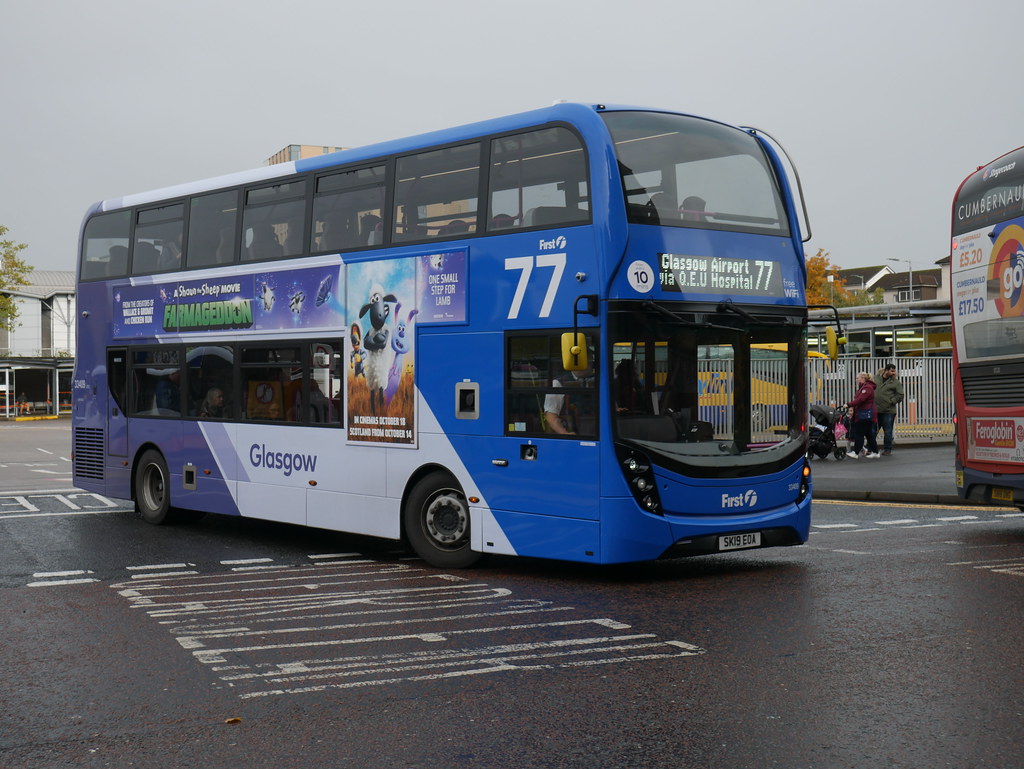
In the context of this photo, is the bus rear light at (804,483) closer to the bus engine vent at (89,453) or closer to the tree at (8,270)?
the bus engine vent at (89,453)

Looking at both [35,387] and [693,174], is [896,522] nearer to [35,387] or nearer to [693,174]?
[693,174]

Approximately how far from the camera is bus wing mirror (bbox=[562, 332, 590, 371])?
9.55 meters

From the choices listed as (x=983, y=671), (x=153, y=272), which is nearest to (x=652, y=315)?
(x=983, y=671)

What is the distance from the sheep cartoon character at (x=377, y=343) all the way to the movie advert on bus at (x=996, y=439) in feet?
22.5

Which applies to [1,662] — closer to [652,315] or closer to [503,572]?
[503,572]

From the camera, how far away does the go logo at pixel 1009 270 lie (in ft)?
42.9

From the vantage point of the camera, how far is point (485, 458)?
10664 mm

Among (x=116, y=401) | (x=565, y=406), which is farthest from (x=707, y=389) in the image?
(x=116, y=401)

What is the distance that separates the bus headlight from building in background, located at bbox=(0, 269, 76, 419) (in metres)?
54.7

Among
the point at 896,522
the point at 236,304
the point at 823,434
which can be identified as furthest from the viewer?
the point at 823,434

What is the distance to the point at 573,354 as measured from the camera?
31.3 feet

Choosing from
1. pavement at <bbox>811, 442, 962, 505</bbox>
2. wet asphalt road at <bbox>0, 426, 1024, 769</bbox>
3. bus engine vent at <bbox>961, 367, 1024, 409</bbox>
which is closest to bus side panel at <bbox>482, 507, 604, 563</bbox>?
wet asphalt road at <bbox>0, 426, 1024, 769</bbox>

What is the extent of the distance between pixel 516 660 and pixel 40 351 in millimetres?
76138

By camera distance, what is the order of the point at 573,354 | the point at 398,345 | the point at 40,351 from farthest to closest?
the point at 40,351, the point at 398,345, the point at 573,354
